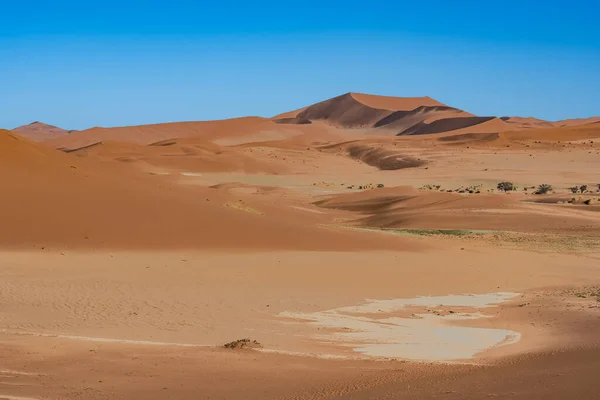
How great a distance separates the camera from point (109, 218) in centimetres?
2031

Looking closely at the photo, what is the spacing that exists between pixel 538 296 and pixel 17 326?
9.06 m

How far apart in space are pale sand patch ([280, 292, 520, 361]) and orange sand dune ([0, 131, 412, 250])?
726 centimetres

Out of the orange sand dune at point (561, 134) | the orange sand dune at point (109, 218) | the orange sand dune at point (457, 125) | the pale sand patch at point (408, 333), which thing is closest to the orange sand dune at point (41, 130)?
the orange sand dune at point (457, 125)

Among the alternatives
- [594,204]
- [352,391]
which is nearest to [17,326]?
[352,391]

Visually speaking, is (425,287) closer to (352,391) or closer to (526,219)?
(352,391)

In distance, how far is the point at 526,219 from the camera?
2823 centimetres

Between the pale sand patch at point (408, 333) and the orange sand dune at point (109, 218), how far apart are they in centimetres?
726

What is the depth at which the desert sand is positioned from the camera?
753cm

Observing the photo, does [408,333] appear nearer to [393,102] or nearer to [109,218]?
[109,218]

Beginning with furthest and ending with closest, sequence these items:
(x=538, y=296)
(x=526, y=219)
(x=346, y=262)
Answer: (x=526, y=219) → (x=346, y=262) → (x=538, y=296)

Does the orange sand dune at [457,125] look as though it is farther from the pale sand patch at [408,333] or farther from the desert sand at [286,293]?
Result: the pale sand patch at [408,333]

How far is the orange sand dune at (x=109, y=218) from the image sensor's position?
19188 millimetres

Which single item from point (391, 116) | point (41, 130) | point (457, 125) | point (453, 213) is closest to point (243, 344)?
point (453, 213)

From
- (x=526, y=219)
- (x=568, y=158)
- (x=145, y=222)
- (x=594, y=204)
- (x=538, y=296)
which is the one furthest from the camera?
(x=568, y=158)
